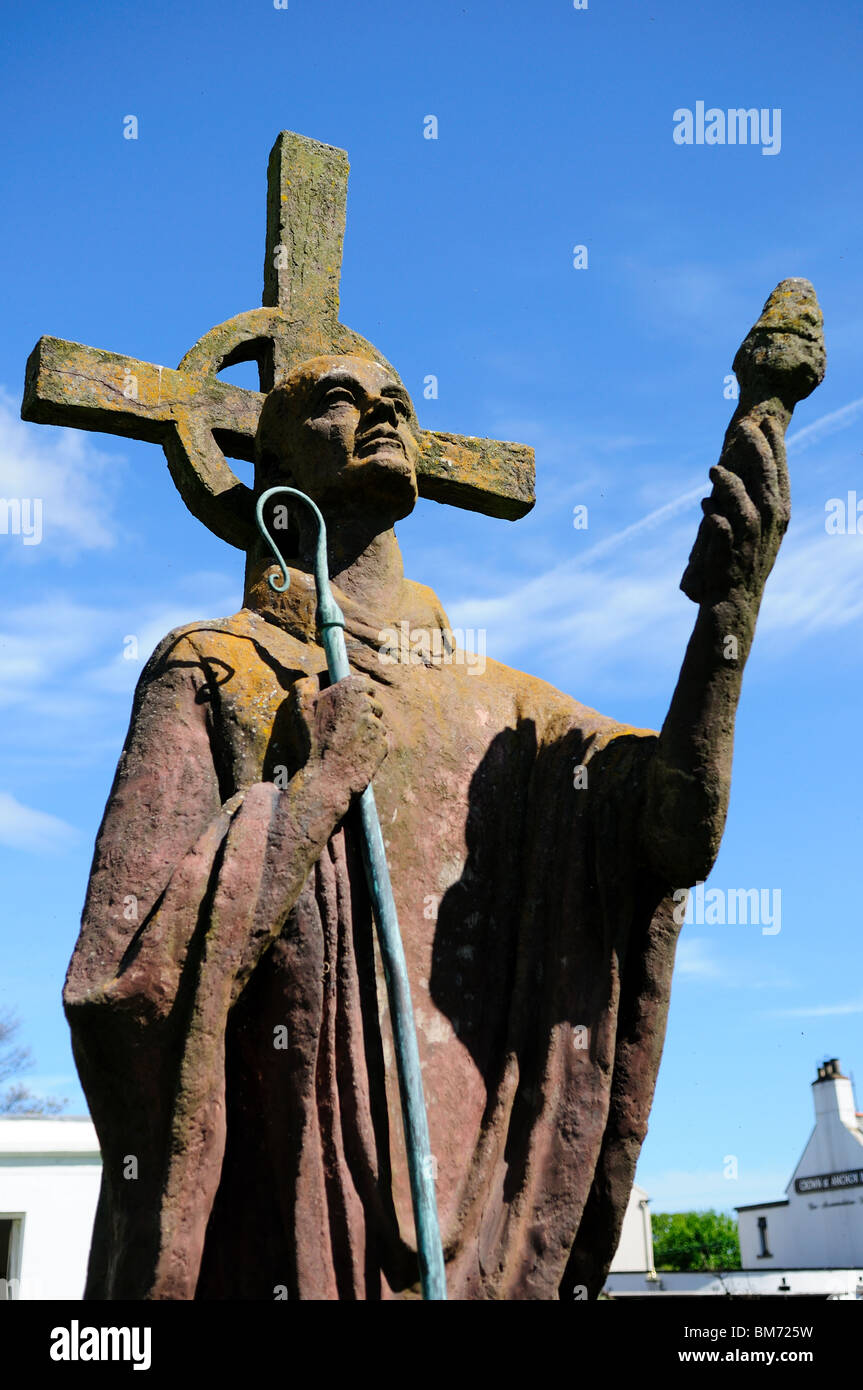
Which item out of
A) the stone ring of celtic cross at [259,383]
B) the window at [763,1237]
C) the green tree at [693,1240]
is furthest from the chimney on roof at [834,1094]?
the stone ring of celtic cross at [259,383]

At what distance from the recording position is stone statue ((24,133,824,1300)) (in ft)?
13.9

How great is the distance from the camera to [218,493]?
19.8 feet

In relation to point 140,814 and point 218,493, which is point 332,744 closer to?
point 140,814

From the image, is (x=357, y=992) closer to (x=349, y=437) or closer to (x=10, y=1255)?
(x=349, y=437)

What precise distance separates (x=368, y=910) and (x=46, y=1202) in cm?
1198

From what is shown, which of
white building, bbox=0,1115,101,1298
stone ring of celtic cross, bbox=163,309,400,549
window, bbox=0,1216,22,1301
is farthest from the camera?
white building, bbox=0,1115,101,1298

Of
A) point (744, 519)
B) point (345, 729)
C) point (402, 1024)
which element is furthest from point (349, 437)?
point (402, 1024)

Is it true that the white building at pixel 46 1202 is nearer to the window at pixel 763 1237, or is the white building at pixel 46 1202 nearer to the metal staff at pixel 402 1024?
the metal staff at pixel 402 1024

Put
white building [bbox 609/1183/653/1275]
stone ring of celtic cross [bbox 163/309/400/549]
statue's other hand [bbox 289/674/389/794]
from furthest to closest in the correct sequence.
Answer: white building [bbox 609/1183/653/1275], stone ring of celtic cross [bbox 163/309/400/549], statue's other hand [bbox 289/674/389/794]

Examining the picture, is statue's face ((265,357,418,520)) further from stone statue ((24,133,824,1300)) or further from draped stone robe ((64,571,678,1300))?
draped stone robe ((64,571,678,1300))

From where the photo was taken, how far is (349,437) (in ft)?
18.1

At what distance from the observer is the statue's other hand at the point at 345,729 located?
4.55 meters

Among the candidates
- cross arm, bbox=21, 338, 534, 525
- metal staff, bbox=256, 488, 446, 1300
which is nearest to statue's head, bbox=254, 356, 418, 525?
cross arm, bbox=21, 338, 534, 525

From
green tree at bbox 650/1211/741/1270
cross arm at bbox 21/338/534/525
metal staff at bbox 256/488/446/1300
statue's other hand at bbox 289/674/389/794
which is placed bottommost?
green tree at bbox 650/1211/741/1270
